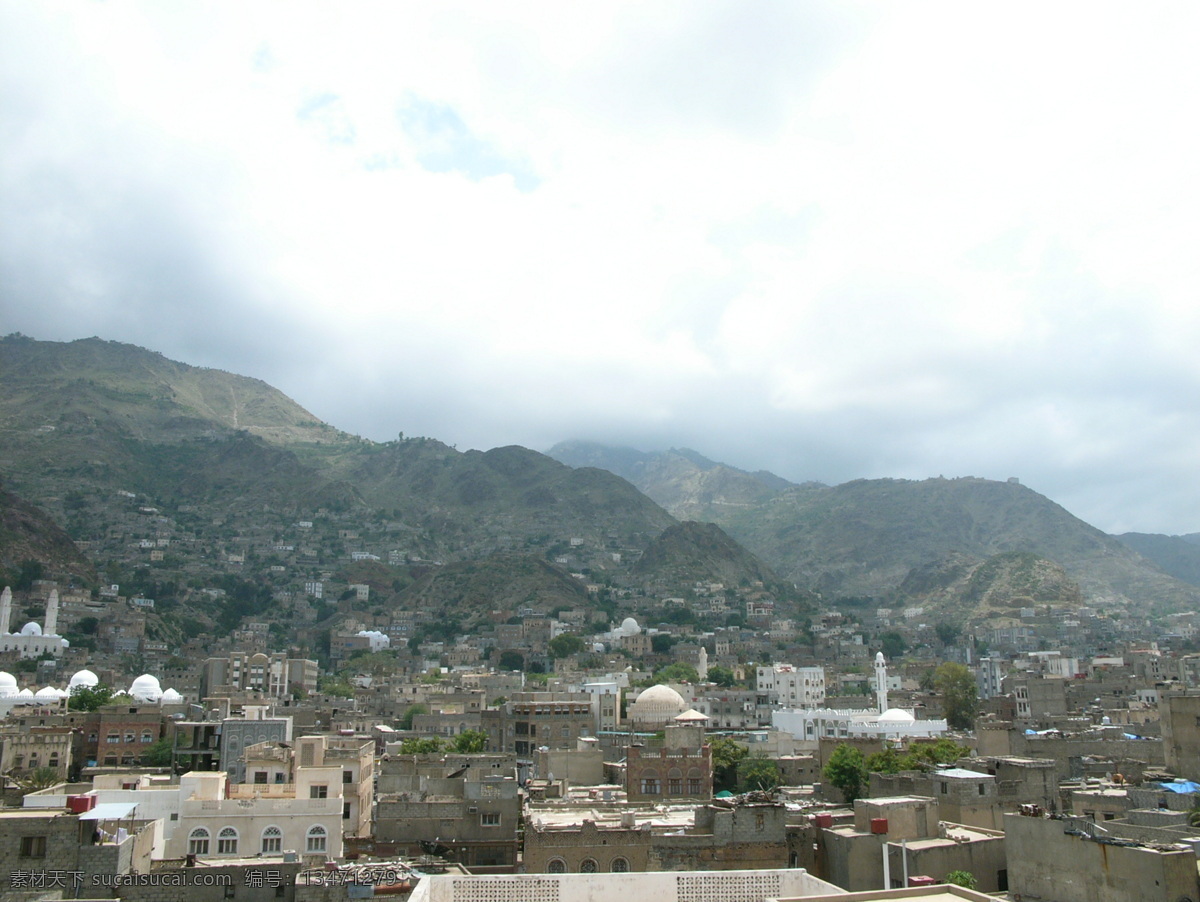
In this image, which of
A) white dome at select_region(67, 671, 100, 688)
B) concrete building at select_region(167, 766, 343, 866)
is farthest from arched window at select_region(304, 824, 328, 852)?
white dome at select_region(67, 671, 100, 688)

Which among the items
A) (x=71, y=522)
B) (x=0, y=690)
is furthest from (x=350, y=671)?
(x=71, y=522)

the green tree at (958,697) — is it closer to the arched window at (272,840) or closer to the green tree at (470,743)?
the green tree at (470,743)

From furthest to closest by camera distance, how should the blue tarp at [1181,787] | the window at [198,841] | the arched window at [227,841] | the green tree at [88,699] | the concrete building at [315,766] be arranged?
the green tree at [88,699]
the concrete building at [315,766]
the blue tarp at [1181,787]
the arched window at [227,841]
the window at [198,841]

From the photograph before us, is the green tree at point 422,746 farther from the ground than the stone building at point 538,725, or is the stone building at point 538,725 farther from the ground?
the stone building at point 538,725

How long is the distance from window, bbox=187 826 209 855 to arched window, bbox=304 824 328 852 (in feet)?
8.96

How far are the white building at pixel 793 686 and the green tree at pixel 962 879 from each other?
76.1m

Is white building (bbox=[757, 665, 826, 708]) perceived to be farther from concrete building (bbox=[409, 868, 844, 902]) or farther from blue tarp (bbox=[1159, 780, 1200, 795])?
concrete building (bbox=[409, 868, 844, 902])

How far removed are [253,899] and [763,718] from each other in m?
76.5

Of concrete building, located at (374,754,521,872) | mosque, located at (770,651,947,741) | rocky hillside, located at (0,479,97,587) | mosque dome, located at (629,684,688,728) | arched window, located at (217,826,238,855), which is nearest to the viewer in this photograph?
arched window, located at (217,826,238,855)

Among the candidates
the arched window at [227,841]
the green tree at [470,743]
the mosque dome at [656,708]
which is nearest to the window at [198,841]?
the arched window at [227,841]

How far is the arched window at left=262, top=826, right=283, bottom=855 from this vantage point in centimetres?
3008

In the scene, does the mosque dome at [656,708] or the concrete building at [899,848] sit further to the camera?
the mosque dome at [656,708]

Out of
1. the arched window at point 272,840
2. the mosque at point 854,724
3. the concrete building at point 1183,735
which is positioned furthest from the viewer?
the mosque at point 854,724

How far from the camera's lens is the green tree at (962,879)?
82.7ft
